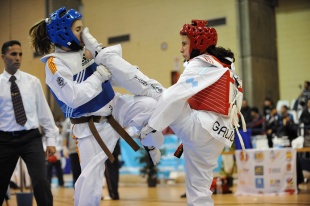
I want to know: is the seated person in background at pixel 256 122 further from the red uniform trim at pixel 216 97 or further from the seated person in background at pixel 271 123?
the red uniform trim at pixel 216 97

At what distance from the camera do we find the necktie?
17.0ft

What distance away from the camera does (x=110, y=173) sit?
8.82m

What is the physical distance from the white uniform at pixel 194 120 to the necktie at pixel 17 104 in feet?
5.55

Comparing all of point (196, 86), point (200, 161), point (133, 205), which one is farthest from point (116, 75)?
point (133, 205)

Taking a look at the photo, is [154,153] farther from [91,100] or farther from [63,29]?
[63,29]

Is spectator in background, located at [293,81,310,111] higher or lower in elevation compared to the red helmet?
lower

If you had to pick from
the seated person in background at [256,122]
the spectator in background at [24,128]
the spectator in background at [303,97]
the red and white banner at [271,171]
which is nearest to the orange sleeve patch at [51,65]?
the spectator in background at [24,128]

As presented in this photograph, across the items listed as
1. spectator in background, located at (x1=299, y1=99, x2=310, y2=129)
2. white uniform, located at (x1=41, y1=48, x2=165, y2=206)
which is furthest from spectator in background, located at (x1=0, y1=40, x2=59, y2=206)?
spectator in background, located at (x1=299, y1=99, x2=310, y2=129)

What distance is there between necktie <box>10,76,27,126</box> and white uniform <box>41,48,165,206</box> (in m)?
1.31

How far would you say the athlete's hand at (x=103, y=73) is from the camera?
12.4 ft

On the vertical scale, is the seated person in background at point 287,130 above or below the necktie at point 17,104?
below

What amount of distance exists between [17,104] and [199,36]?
2198mm

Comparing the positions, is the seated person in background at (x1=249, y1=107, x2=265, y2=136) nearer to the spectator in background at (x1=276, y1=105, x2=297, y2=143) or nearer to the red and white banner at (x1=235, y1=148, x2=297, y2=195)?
the spectator in background at (x1=276, y1=105, x2=297, y2=143)

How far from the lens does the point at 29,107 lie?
5.34 metres
